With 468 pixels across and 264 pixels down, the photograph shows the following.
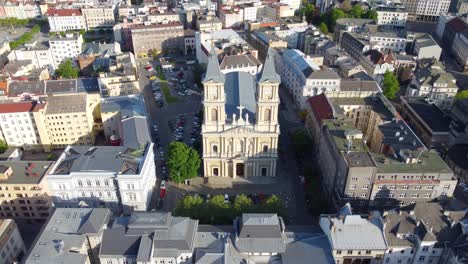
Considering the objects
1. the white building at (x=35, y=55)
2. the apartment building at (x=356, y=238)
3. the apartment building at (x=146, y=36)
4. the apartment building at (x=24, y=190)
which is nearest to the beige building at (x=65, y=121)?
the apartment building at (x=24, y=190)

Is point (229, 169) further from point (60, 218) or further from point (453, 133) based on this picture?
point (453, 133)

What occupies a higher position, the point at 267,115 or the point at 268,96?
the point at 268,96

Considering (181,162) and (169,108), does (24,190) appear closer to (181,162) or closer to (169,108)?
(181,162)

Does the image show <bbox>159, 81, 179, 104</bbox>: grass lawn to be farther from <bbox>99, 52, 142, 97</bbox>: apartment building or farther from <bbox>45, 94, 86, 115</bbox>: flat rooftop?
<bbox>45, 94, 86, 115</bbox>: flat rooftop

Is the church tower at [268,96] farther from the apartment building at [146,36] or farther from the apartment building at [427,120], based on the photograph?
the apartment building at [146,36]

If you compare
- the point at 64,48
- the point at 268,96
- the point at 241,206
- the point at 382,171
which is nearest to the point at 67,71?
the point at 64,48

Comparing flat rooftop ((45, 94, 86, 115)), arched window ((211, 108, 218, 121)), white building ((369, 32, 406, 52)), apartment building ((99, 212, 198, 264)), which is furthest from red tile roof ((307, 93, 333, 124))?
white building ((369, 32, 406, 52))

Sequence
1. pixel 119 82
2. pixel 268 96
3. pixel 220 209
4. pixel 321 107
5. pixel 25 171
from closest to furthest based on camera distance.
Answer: pixel 220 209 < pixel 25 171 < pixel 268 96 < pixel 321 107 < pixel 119 82

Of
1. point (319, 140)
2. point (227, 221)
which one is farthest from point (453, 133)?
point (227, 221)
